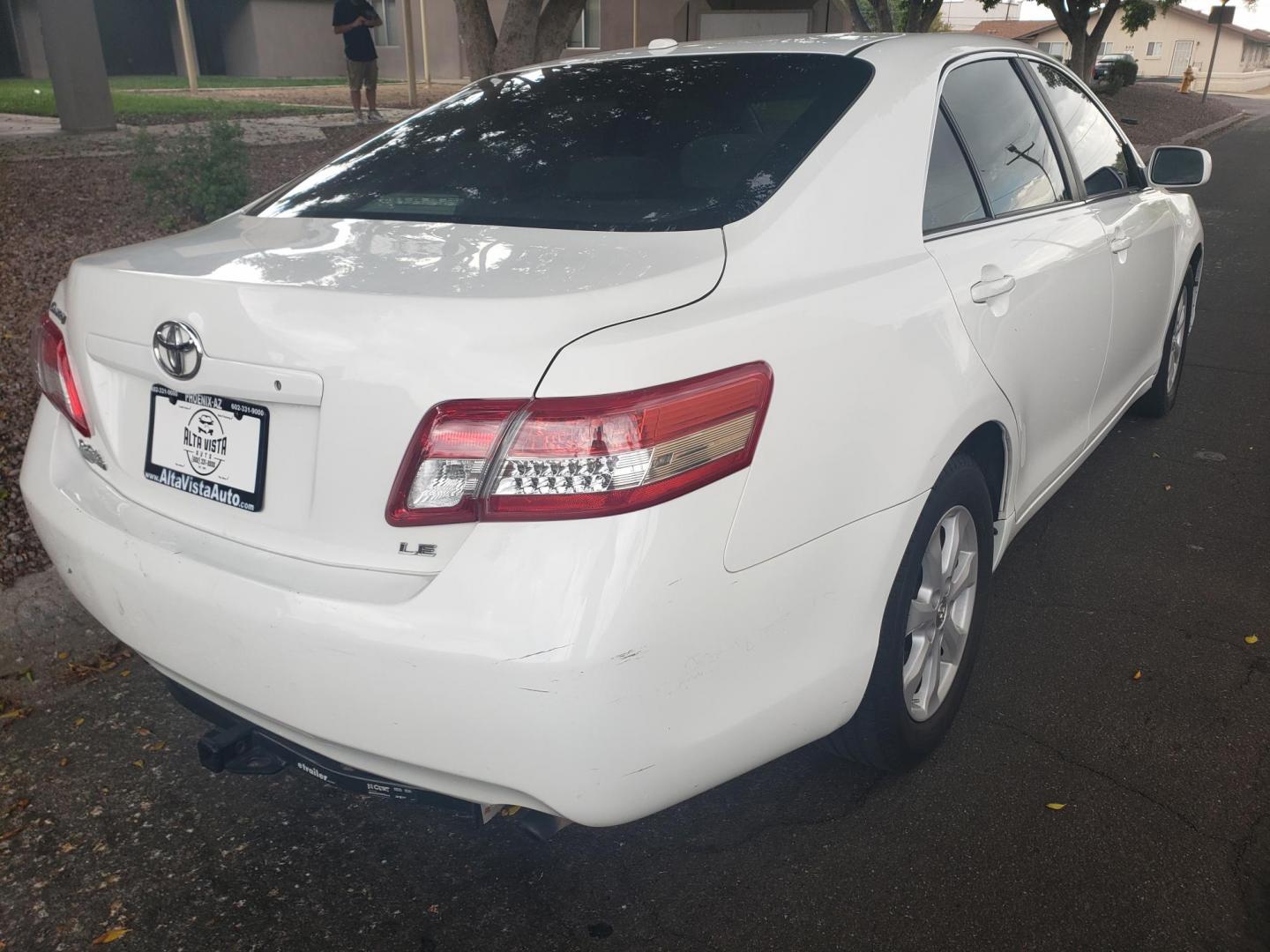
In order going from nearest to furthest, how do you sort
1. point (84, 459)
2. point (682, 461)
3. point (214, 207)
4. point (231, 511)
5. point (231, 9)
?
point (682, 461), point (231, 511), point (84, 459), point (214, 207), point (231, 9)

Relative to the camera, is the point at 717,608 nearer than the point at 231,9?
Yes

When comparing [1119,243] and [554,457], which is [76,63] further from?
[554,457]

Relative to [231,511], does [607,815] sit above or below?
below

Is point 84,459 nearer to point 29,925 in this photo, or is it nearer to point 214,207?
point 29,925

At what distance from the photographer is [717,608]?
5.81 feet

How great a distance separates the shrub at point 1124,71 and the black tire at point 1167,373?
101 ft

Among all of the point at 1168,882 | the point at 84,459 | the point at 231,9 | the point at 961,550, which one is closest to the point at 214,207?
the point at 84,459

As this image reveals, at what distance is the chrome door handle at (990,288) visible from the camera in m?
2.49

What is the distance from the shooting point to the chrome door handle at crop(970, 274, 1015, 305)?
2490 millimetres

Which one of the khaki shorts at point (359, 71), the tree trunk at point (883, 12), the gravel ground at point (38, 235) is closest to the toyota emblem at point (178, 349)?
the gravel ground at point (38, 235)

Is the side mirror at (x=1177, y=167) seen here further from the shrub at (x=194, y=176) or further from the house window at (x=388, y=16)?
the house window at (x=388, y=16)

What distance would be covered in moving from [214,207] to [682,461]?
22.7 ft

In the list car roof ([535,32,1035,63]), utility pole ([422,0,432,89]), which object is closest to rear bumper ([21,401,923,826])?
car roof ([535,32,1035,63])

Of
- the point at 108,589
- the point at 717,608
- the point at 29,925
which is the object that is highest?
the point at 717,608
